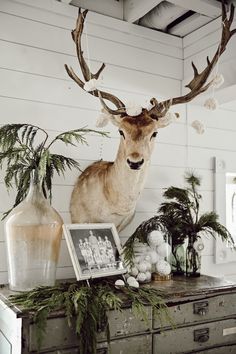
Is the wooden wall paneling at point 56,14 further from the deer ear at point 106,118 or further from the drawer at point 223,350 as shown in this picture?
the drawer at point 223,350

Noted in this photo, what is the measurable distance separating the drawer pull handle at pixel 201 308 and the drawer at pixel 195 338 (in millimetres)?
60

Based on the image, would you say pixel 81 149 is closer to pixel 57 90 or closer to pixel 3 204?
pixel 57 90

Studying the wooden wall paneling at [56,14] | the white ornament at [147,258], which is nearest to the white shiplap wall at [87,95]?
the wooden wall paneling at [56,14]

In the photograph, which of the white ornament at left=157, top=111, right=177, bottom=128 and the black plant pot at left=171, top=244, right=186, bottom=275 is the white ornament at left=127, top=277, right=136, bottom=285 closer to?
the black plant pot at left=171, top=244, right=186, bottom=275

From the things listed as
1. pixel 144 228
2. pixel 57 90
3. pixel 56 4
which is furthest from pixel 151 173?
pixel 56 4

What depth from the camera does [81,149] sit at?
7.16 ft

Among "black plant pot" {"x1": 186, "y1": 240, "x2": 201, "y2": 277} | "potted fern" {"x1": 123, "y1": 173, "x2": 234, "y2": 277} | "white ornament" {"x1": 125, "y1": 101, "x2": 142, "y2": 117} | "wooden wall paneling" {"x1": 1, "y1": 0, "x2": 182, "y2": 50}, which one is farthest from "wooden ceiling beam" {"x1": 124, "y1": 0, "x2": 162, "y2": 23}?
"black plant pot" {"x1": 186, "y1": 240, "x2": 201, "y2": 277}

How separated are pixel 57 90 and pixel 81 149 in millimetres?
365

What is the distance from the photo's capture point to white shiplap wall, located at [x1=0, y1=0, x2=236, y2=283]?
2.04 metres

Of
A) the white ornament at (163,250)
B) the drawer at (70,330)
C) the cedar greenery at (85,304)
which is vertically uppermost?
the white ornament at (163,250)

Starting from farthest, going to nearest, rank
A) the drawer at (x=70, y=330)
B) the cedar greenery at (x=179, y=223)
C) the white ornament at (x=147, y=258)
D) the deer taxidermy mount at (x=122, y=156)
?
the cedar greenery at (x=179, y=223) < the white ornament at (x=147, y=258) < the deer taxidermy mount at (x=122, y=156) < the drawer at (x=70, y=330)

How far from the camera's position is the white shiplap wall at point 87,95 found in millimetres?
2037

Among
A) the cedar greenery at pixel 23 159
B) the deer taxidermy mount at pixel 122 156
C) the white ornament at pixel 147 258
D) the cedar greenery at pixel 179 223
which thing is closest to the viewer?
the cedar greenery at pixel 23 159

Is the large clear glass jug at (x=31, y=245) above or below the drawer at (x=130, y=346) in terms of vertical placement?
above
